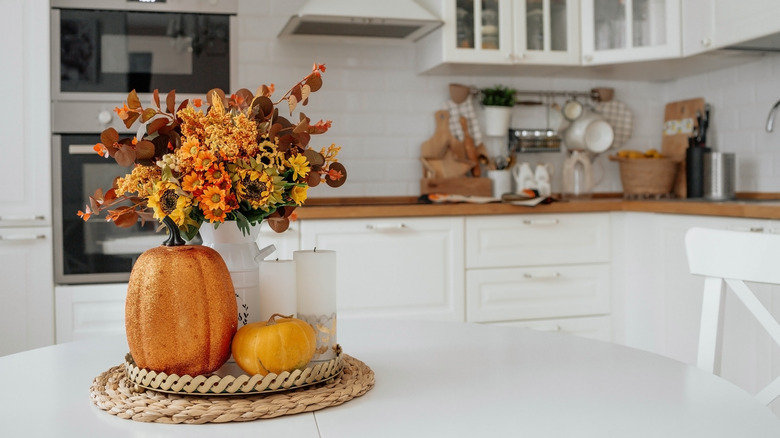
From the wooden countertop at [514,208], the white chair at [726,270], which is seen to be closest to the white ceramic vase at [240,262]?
the white chair at [726,270]

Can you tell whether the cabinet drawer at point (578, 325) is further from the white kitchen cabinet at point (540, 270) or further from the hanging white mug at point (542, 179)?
the hanging white mug at point (542, 179)

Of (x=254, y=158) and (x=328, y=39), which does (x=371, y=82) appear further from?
(x=254, y=158)

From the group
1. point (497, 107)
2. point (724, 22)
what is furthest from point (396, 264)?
point (724, 22)

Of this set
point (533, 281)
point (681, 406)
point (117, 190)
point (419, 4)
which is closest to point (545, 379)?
point (681, 406)

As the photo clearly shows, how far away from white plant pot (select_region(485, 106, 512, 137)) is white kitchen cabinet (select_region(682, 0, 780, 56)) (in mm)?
842

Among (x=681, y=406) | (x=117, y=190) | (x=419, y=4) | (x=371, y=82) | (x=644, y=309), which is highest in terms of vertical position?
(x=419, y=4)

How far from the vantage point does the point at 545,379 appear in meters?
1.03

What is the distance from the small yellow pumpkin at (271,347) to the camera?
3.12 ft

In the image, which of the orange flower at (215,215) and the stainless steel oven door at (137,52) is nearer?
the orange flower at (215,215)

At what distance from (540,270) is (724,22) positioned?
1239mm

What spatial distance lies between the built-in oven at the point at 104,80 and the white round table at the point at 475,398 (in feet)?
6.05

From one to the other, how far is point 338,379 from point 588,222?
2445 mm

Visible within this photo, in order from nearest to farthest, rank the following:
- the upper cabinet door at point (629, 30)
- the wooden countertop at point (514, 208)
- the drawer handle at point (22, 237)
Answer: the wooden countertop at point (514, 208)
the drawer handle at point (22, 237)
the upper cabinet door at point (629, 30)

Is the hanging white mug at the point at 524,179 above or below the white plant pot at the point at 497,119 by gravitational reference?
below
